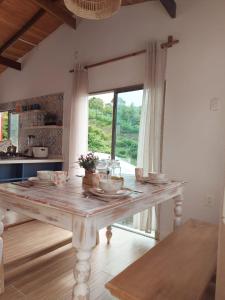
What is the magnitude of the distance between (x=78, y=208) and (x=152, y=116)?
76.9 inches

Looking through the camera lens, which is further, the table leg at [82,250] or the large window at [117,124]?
the large window at [117,124]

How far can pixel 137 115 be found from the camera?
3.33 m

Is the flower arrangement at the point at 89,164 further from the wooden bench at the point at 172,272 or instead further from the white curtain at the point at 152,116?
the white curtain at the point at 152,116

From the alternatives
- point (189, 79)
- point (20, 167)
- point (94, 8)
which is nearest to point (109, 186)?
point (94, 8)

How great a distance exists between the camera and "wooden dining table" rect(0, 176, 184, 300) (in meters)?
1.20

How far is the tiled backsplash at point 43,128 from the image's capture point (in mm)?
4278

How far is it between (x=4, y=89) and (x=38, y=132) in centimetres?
167

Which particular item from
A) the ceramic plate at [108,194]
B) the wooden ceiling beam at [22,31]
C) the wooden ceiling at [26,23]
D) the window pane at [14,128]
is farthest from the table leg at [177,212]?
the window pane at [14,128]

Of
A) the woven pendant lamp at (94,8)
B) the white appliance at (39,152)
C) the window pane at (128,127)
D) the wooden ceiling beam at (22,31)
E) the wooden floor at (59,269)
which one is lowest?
the wooden floor at (59,269)

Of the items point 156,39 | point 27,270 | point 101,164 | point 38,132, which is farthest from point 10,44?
point 27,270

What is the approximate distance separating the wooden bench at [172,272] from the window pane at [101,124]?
2123 millimetres

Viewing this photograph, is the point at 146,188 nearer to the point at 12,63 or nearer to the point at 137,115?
the point at 137,115

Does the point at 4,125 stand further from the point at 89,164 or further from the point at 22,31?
the point at 89,164

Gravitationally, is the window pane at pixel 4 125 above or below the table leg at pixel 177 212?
above
